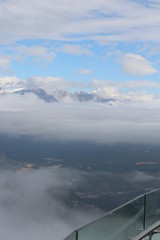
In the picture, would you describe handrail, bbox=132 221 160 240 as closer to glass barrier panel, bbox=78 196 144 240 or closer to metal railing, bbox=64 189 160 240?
metal railing, bbox=64 189 160 240

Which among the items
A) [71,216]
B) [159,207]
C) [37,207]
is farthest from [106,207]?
[159,207]

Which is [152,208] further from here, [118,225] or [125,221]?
[118,225]

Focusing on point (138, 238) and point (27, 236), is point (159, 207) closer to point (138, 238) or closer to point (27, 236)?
point (138, 238)

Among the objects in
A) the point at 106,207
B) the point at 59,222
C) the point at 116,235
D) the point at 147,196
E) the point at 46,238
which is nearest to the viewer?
the point at 116,235

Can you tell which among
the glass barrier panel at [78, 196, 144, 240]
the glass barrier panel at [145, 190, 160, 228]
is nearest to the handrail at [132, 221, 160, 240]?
the glass barrier panel at [78, 196, 144, 240]

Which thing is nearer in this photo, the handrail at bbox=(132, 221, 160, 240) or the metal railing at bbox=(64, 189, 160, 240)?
the handrail at bbox=(132, 221, 160, 240)

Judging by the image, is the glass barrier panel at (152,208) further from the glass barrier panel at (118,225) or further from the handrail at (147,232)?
the handrail at (147,232)

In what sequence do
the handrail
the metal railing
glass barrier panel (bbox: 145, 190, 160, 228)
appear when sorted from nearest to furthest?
1. the handrail
2. the metal railing
3. glass barrier panel (bbox: 145, 190, 160, 228)
